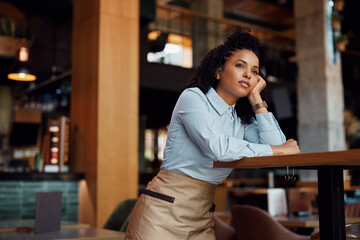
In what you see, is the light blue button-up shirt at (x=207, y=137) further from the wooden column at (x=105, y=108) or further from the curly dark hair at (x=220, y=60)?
the wooden column at (x=105, y=108)

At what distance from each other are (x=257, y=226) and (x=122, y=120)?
2369mm

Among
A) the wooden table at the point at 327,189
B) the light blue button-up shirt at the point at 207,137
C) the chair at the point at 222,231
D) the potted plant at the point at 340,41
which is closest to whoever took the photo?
the wooden table at the point at 327,189

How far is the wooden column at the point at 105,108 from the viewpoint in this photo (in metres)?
5.11

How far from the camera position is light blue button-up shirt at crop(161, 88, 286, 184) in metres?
1.59

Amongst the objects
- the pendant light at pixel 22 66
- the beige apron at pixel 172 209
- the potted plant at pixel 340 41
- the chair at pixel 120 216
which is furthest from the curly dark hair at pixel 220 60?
the potted plant at pixel 340 41

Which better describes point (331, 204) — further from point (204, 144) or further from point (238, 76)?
point (238, 76)

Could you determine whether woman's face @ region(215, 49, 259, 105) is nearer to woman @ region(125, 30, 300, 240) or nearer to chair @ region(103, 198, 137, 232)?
woman @ region(125, 30, 300, 240)

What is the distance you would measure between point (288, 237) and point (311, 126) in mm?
4248

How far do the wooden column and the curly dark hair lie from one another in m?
3.33

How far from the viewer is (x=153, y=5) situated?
23.6 ft

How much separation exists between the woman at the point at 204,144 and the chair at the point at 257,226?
1597mm

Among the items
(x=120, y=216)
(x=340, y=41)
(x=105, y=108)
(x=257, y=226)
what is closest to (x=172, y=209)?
(x=120, y=216)

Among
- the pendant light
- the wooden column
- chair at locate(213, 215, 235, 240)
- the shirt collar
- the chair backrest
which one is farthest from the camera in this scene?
the pendant light

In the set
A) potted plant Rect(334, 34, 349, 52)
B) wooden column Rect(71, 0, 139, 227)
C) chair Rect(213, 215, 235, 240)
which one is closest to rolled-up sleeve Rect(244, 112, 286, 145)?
chair Rect(213, 215, 235, 240)
